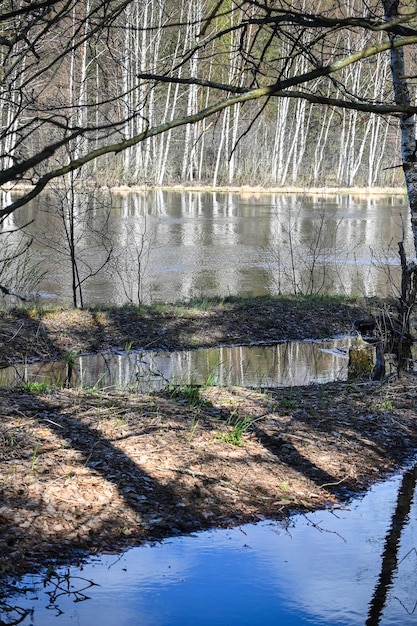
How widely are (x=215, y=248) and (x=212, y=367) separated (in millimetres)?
12878

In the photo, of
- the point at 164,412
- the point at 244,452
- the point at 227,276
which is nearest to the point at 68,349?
the point at 164,412

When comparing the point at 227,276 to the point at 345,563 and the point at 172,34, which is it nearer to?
the point at 345,563

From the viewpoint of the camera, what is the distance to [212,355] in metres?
12.1

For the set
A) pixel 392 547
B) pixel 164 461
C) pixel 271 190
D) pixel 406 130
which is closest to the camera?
pixel 392 547

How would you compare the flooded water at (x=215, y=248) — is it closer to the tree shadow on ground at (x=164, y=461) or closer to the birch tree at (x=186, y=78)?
the birch tree at (x=186, y=78)

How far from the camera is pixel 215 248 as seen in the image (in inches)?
939

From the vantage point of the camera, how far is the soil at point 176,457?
16.8 ft

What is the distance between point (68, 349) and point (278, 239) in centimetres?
1481

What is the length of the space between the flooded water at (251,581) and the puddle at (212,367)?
411 centimetres

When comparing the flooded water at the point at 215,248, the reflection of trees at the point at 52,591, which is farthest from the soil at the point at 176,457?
the flooded water at the point at 215,248

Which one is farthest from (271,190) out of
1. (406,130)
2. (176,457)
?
(176,457)

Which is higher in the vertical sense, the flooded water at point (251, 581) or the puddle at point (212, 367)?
the puddle at point (212, 367)

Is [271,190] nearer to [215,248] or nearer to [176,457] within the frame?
[215,248]

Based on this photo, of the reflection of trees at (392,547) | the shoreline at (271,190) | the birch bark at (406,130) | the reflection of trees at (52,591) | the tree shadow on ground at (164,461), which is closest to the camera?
the reflection of trees at (52,591)
